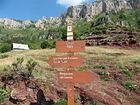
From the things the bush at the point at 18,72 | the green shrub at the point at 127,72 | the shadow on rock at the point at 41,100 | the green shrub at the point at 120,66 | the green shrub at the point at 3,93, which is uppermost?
the bush at the point at 18,72

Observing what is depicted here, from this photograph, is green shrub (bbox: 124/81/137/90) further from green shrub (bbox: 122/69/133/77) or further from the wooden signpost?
the wooden signpost

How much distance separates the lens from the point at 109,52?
27.1 m

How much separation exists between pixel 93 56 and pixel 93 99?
8488mm

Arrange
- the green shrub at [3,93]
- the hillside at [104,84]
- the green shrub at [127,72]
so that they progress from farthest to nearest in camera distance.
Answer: the green shrub at [127,72] < the hillside at [104,84] < the green shrub at [3,93]

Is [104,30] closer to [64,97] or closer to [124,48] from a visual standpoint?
[124,48]

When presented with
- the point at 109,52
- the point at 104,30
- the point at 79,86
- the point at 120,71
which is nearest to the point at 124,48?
the point at 109,52

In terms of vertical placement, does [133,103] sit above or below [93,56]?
below

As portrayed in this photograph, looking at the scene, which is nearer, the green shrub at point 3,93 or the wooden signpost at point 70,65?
the wooden signpost at point 70,65

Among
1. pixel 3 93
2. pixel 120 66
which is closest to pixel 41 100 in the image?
pixel 3 93

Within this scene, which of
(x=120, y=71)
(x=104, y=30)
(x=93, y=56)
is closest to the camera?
(x=120, y=71)

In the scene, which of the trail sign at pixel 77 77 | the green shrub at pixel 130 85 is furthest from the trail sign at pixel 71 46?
the green shrub at pixel 130 85

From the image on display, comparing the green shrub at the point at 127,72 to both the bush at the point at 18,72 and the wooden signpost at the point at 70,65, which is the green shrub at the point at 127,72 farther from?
the wooden signpost at the point at 70,65

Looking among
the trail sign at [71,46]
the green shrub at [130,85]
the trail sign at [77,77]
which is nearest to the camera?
the trail sign at [77,77]

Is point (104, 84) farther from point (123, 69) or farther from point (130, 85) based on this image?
point (123, 69)
